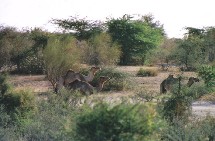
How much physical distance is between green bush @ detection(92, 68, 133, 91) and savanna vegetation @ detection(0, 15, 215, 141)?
0.05m

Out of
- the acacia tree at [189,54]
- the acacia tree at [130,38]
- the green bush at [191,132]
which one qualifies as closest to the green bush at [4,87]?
the green bush at [191,132]

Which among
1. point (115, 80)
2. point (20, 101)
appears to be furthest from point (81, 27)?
point (20, 101)

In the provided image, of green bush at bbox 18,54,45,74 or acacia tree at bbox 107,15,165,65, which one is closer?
green bush at bbox 18,54,45,74

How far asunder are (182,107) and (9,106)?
433cm

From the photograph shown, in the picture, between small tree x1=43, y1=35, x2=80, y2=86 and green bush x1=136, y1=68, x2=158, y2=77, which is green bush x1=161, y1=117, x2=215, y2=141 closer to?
small tree x1=43, y1=35, x2=80, y2=86

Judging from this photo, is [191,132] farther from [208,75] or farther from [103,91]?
[208,75]

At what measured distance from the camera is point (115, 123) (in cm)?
694

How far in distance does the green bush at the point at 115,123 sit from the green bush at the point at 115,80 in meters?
20.4

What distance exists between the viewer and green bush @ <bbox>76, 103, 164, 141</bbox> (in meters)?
6.90

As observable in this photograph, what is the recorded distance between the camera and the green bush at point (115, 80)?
1095 inches

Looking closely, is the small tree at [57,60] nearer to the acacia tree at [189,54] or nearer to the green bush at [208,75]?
the green bush at [208,75]

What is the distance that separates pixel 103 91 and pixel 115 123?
19.5 meters

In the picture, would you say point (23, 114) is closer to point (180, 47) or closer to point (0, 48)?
point (0, 48)

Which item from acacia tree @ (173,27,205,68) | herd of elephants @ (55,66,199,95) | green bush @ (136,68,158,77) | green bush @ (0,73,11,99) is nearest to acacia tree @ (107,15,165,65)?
acacia tree @ (173,27,205,68)
